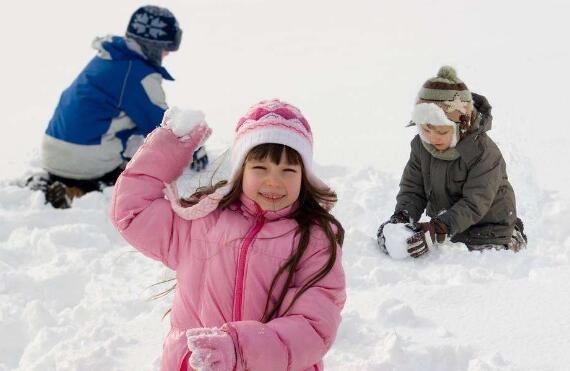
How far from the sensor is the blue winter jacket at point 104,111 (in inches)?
190

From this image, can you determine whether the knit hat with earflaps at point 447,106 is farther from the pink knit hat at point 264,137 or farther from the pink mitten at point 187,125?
the pink mitten at point 187,125

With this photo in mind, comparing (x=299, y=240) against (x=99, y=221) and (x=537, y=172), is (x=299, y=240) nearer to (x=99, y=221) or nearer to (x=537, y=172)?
(x=99, y=221)

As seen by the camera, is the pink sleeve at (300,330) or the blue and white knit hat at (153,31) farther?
the blue and white knit hat at (153,31)

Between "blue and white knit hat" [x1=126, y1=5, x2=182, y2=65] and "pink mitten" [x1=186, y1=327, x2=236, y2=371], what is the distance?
3.44 meters

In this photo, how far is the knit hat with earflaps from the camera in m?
3.64

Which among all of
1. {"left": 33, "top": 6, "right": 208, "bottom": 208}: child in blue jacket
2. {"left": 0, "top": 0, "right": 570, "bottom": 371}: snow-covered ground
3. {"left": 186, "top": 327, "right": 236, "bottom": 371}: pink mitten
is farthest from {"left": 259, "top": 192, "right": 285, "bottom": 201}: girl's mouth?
{"left": 33, "top": 6, "right": 208, "bottom": 208}: child in blue jacket

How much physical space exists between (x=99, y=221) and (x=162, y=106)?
3.25 ft

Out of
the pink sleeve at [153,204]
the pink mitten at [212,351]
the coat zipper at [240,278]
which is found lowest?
the pink mitten at [212,351]

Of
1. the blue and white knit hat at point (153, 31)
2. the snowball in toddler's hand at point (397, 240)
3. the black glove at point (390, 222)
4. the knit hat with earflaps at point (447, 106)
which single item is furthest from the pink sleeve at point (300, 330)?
the blue and white knit hat at point (153, 31)

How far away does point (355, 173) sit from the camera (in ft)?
16.2

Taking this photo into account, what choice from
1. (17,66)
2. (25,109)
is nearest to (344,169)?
(25,109)

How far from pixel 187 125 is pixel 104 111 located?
281 centimetres

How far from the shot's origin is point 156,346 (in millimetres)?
2703

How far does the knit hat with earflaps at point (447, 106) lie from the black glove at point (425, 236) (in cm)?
44
